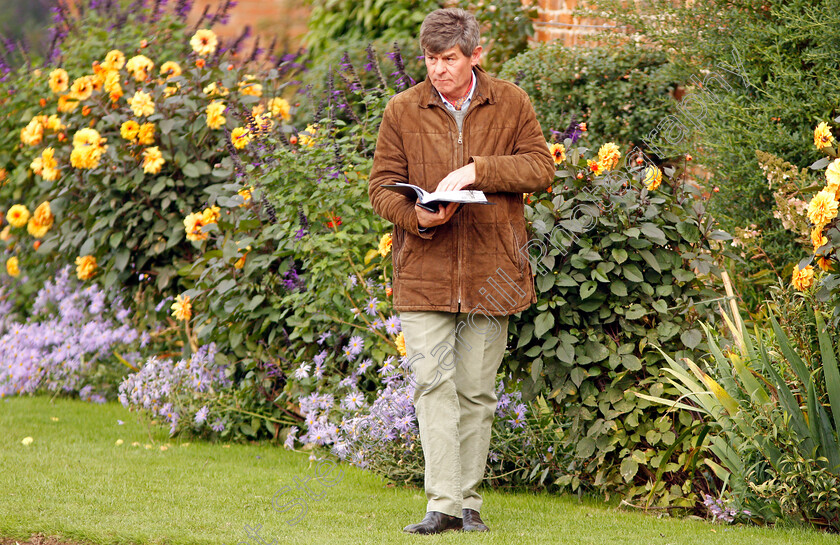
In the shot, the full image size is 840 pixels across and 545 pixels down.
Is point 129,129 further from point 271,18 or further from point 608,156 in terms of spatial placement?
point 271,18

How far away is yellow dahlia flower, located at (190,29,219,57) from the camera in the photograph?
6406 mm

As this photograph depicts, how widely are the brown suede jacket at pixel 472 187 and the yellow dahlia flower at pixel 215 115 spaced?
261 cm

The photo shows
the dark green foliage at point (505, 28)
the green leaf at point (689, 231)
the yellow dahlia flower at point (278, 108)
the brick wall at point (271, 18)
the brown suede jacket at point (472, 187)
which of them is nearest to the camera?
the brown suede jacket at point (472, 187)

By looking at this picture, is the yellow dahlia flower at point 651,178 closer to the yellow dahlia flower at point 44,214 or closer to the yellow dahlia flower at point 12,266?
the yellow dahlia flower at point 44,214

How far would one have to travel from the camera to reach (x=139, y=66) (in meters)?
6.34

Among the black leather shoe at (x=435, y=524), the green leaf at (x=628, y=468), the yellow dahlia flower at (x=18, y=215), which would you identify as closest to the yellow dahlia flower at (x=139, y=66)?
the yellow dahlia flower at (x=18, y=215)

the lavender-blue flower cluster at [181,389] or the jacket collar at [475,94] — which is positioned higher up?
the jacket collar at [475,94]

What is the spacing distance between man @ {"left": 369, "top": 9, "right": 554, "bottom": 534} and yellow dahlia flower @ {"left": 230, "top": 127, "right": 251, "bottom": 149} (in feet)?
6.79

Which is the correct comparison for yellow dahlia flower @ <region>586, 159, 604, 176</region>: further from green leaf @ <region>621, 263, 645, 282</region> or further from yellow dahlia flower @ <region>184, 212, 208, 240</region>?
yellow dahlia flower @ <region>184, 212, 208, 240</region>

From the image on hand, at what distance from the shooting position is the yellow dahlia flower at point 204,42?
641cm

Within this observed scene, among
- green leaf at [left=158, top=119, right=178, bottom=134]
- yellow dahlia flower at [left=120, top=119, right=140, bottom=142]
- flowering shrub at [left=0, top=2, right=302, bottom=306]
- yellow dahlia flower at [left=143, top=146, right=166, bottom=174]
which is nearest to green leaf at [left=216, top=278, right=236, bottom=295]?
flowering shrub at [left=0, top=2, right=302, bottom=306]

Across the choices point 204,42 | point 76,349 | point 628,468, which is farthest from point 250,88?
point 628,468

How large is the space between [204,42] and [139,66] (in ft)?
1.48

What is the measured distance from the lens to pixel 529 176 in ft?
11.6
